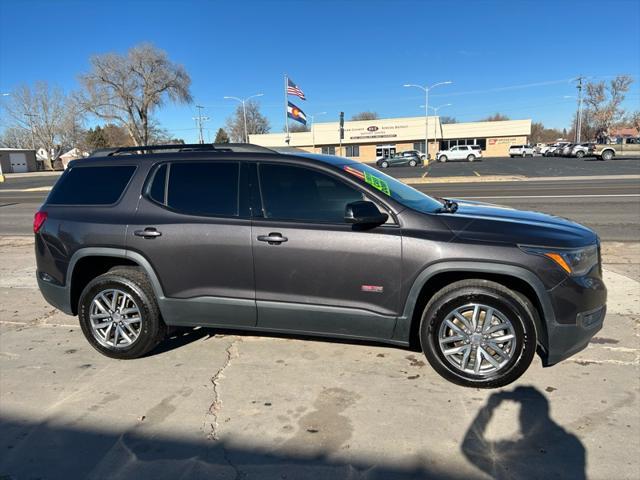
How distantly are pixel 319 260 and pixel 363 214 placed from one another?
0.50 meters

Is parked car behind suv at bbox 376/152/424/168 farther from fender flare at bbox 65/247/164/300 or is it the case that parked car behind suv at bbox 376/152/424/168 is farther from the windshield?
Result: fender flare at bbox 65/247/164/300

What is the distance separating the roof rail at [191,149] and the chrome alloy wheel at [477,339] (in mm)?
2070

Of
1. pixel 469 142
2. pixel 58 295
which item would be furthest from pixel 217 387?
pixel 469 142

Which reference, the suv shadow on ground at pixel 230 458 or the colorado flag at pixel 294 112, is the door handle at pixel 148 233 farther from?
the colorado flag at pixel 294 112

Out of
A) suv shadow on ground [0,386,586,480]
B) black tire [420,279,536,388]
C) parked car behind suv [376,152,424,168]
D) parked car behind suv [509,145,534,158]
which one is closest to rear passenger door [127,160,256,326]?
suv shadow on ground [0,386,586,480]

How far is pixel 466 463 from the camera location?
2.59 meters

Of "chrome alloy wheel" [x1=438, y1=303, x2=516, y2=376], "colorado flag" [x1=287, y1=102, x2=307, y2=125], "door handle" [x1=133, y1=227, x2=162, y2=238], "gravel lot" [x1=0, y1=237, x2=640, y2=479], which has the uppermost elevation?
"colorado flag" [x1=287, y1=102, x2=307, y2=125]

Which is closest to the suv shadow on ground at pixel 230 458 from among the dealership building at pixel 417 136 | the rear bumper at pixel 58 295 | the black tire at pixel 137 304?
the black tire at pixel 137 304

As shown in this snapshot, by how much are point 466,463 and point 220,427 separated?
1.54 meters

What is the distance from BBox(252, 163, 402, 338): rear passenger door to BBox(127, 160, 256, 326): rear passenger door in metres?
0.16

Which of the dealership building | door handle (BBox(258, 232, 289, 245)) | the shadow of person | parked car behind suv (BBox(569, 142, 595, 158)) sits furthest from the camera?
the dealership building

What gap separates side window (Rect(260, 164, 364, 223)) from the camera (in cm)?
359

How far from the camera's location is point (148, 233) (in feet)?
12.5

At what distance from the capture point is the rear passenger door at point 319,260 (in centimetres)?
339
